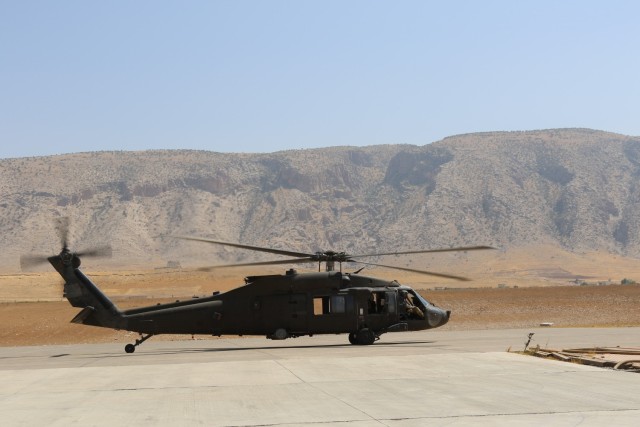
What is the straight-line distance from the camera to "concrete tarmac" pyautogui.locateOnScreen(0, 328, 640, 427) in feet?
41.1

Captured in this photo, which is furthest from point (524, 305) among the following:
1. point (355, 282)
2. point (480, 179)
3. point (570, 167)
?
point (570, 167)

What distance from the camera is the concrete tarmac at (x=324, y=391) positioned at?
12516mm

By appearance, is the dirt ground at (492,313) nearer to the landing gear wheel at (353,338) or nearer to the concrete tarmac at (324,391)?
the landing gear wheel at (353,338)

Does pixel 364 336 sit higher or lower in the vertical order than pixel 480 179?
lower

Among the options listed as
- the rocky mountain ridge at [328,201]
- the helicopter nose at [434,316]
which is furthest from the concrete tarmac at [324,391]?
the rocky mountain ridge at [328,201]

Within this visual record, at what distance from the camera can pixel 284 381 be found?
1755 cm

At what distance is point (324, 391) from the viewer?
15.6 m

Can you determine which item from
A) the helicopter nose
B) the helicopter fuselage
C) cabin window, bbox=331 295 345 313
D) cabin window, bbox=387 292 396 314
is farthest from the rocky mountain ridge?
cabin window, bbox=331 295 345 313

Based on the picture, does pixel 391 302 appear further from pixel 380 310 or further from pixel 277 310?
pixel 277 310

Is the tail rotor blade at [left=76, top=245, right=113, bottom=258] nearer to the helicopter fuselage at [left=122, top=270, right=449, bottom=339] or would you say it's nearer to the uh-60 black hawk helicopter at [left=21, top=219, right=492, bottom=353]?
the uh-60 black hawk helicopter at [left=21, top=219, right=492, bottom=353]

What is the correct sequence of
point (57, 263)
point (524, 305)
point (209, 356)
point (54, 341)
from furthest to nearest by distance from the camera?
point (524, 305) → point (54, 341) → point (57, 263) → point (209, 356)

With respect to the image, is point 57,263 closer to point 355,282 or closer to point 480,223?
point 355,282

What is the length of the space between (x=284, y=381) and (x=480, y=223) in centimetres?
14883

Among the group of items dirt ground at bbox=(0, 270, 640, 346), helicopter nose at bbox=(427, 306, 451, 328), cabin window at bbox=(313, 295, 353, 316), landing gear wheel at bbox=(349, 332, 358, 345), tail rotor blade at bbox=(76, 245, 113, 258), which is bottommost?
dirt ground at bbox=(0, 270, 640, 346)
